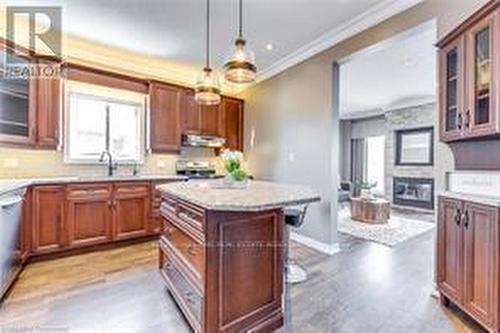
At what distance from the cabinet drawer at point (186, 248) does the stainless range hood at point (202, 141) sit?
2508mm

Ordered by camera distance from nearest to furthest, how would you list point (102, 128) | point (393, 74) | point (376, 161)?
point (102, 128), point (393, 74), point (376, 161)

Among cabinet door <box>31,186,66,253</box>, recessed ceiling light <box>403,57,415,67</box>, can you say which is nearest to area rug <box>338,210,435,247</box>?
recessed ceiling light <box>403,57,415,67</box>

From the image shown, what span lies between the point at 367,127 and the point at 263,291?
8.42m

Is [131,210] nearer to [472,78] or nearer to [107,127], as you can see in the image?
[107,127]

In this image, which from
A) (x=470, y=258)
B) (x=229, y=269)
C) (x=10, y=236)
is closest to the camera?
(x=229, y=269)

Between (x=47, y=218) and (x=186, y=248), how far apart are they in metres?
2.32

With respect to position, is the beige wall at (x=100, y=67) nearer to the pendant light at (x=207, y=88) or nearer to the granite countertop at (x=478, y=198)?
the pendant light at (x=207, y=88)

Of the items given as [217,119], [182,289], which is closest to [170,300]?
[182,289]

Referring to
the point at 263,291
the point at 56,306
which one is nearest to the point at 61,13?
the point at 56,306

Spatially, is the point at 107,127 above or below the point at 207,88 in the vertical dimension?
below

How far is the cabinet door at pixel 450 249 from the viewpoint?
215 centimetres

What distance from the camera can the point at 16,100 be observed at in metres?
3.40

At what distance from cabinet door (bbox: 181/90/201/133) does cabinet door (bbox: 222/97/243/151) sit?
2.08ft

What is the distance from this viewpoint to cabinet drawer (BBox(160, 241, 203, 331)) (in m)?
1.84
